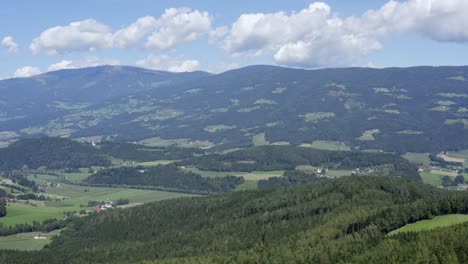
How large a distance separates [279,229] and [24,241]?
68505mm

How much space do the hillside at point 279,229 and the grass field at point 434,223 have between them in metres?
2.43

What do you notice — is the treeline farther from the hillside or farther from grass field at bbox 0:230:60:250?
the hillside

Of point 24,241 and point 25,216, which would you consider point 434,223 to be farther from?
point 25,216

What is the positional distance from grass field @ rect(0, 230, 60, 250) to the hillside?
3624mm

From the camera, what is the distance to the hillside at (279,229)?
98.9 m

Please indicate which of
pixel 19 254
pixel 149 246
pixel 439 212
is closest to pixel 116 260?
pixel 149 246

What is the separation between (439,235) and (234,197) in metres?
94.6

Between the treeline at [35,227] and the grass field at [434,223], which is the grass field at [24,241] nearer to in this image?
the treeline at [35,227]

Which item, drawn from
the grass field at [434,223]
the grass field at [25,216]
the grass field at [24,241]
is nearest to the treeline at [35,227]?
the grass field at [24,241]

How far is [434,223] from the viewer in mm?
113938

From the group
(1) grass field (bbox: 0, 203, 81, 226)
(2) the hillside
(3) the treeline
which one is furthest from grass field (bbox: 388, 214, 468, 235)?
(1) grass field (bbox: 0, 203, 81, 226)

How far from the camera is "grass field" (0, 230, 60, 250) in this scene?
151m

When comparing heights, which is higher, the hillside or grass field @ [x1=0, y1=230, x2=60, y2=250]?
the hillside

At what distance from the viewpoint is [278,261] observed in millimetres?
101500
